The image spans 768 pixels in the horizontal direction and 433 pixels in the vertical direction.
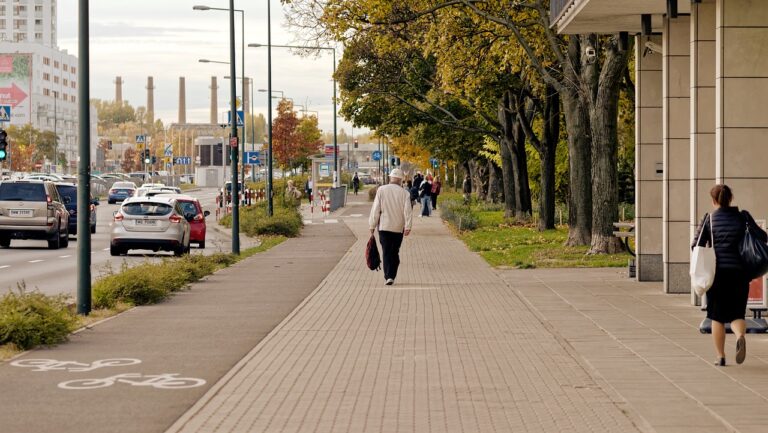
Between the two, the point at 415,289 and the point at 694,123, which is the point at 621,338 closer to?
the point at 694,123

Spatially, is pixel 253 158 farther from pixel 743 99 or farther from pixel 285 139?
pixel 285 139

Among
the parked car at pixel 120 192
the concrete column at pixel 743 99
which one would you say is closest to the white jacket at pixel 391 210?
the concrete column at pixel 743 99

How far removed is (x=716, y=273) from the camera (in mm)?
12125

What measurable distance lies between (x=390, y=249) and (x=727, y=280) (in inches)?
404

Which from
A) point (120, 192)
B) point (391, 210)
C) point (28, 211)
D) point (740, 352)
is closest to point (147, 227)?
point (28, 211)

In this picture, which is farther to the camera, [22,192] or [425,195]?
[425,195]

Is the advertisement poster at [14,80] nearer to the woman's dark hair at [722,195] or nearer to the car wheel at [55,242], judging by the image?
the car wheel at [55,242]

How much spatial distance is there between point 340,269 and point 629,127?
96.5 feet

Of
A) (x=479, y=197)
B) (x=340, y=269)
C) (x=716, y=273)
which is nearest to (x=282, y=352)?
(x=716, y=273)

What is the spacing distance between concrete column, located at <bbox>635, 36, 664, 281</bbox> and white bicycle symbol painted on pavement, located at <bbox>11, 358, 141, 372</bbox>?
466 inches

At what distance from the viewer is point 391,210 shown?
21766 mm

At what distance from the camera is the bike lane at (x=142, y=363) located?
9.41 metres

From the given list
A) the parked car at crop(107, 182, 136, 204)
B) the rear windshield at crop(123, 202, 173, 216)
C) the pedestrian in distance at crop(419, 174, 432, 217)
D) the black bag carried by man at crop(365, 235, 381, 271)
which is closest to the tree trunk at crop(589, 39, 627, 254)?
the black bag carried by man at crop(365, 235, 381, 271)

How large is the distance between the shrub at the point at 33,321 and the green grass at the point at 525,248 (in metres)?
13.5
